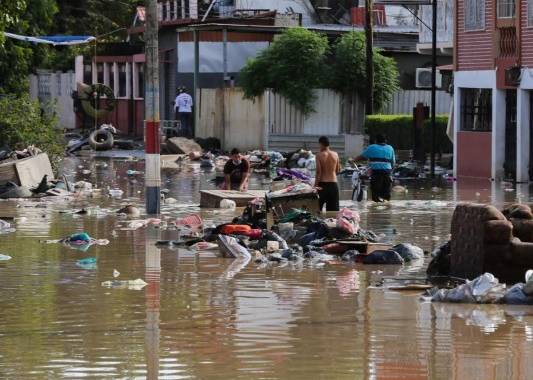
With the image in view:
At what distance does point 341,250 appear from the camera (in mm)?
18000

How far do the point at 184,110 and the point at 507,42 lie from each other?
63.4ft

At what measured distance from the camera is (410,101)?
1975 inches

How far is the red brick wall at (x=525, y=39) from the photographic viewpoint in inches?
1331

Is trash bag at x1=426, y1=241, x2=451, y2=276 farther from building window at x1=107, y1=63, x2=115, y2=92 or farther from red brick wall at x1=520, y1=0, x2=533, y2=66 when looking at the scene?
building window at x1=107, y1=63, x2=115, y2=92

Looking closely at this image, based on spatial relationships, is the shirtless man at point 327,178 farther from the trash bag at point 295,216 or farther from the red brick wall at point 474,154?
the red brick wall at point 474,154

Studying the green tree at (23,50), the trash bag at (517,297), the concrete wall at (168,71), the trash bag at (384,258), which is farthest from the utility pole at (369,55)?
the trash bag at (517,297)

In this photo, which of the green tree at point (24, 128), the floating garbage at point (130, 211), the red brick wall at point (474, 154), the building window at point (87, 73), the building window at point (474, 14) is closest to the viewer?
the floating garbage at point (130, 211)

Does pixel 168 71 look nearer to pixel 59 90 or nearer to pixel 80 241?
pixel 59 90

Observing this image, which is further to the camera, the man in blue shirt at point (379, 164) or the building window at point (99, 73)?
the building window at point (99, 73)

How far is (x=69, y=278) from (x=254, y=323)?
12.6ft

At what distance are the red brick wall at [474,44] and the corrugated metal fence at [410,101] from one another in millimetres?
11654

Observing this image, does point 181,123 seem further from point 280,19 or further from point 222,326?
point 222,326

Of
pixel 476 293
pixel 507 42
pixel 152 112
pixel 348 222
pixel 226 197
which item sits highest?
pixel 507 42

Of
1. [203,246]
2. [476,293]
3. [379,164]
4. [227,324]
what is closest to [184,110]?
[379,164]
